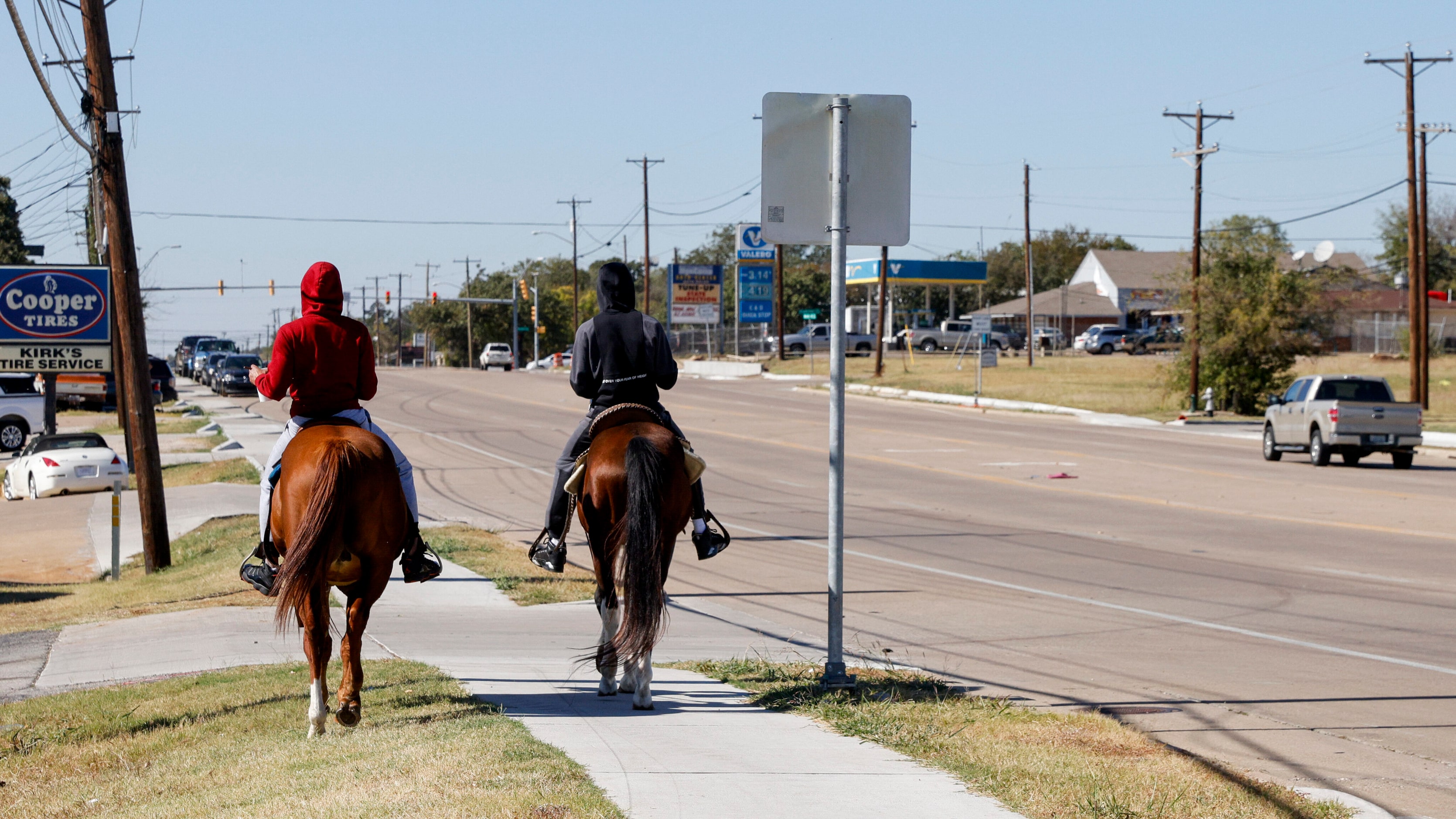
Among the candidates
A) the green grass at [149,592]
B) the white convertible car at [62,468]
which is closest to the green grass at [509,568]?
the green grass at [149,592]

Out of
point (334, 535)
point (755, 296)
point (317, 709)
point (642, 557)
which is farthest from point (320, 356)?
point (755, 296)

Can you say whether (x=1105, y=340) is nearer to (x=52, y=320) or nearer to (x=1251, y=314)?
(x=1251, y=314)

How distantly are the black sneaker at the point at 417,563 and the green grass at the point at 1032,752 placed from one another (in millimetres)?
1984

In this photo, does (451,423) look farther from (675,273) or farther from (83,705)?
(675,273)

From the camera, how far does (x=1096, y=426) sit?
41.3m

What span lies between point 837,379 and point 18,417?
3894cm

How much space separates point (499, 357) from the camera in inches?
3597

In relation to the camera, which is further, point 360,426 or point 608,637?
point 608,637

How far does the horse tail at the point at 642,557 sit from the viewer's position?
7.07 m

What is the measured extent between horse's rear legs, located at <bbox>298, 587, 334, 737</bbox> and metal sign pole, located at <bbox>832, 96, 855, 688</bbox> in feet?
8.84

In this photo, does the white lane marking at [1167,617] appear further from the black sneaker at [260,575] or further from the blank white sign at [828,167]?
the black sneaker at [260,575]

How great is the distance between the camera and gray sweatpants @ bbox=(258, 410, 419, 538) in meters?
7.44

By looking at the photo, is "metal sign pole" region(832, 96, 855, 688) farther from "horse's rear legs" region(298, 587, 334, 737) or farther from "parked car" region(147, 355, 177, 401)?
"parked car" region(147, 355, 177, 401)

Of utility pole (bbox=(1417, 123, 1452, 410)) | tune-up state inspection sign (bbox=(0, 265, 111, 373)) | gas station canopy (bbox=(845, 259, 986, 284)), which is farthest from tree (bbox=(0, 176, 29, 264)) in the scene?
utility pole (bbox=(1417, 123, 1452, 410))
